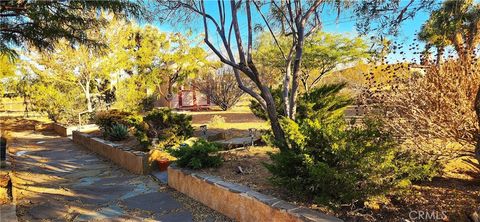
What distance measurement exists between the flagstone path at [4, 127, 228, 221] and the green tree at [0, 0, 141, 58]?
2061mm

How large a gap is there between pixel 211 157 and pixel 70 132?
33.3 feet

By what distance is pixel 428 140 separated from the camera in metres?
3.55

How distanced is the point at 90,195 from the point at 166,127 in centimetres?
276

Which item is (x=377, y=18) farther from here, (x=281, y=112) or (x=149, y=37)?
(x=149, y=37)

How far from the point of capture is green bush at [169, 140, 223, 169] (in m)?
4.83

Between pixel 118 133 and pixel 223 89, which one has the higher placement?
pixel 223 89

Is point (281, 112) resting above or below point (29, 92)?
below

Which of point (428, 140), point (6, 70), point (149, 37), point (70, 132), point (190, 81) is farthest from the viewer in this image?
point (190, 81)

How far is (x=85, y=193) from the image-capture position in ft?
17.0

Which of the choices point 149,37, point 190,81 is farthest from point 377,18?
point 190,81

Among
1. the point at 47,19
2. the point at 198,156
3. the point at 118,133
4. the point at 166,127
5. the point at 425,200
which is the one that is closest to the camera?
the point at 425,200

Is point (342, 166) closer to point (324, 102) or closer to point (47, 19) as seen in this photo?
point (47, 19)

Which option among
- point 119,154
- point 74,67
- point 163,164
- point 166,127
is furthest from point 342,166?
point 74,67

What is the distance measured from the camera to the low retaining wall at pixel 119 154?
6.33 metres
